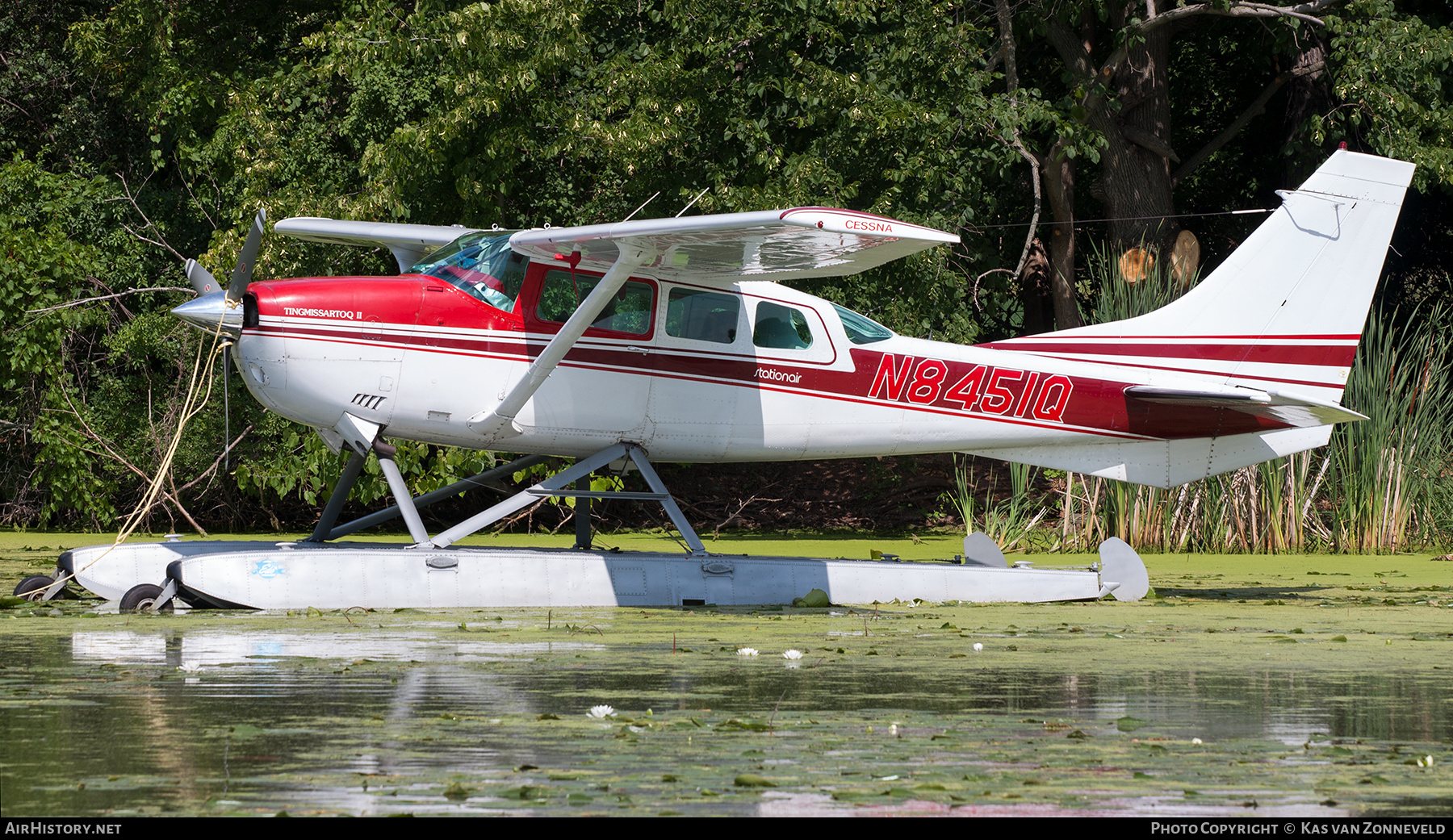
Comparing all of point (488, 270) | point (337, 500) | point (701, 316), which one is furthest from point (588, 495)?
point (337, 500)

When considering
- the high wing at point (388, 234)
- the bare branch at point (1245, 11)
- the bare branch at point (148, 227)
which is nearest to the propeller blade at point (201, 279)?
the high wing at point (388, 234)

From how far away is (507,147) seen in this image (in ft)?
50.9

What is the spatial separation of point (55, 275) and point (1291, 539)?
14.3m

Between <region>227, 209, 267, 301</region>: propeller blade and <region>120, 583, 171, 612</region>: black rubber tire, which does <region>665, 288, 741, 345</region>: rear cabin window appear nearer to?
<region>227, 209, 267, 301</region>: propeller blade

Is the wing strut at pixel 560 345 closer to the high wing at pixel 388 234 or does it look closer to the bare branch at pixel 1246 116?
the high wing at pixel 388 234

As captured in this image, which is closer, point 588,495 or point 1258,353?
point 588,495

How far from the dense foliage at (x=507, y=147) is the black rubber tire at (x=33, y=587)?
20.6 feet

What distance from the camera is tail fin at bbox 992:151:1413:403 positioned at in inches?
422

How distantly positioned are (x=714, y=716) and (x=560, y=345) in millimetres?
4771

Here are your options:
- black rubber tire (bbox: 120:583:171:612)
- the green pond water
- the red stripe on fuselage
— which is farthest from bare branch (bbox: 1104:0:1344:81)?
black rubber tire (bbox: 120:583:171:612)

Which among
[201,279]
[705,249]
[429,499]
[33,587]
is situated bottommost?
[33,587]

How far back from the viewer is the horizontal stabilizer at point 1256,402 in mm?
9953

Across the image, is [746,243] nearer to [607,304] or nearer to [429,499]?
[607,304]

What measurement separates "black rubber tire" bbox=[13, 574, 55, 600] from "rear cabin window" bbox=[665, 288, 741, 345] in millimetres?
4341
